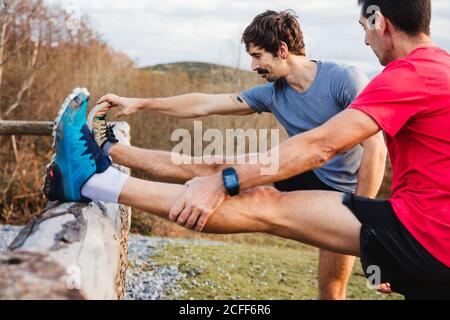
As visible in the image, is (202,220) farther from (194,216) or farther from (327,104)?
(327,104)

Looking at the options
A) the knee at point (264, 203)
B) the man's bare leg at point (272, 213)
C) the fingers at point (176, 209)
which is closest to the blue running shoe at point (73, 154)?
the man's bare leg at point (272, 213)

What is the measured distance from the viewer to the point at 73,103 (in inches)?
106

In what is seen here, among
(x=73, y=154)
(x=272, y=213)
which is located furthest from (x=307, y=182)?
(x=73, y=154)

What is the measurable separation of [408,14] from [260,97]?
155cm

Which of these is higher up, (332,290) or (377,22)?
(377,22)

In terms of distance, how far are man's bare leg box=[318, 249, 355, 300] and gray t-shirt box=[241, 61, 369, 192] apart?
44cm

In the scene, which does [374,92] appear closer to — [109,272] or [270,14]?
[109,272]

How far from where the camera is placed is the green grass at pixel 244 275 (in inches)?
255

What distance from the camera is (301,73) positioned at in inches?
153

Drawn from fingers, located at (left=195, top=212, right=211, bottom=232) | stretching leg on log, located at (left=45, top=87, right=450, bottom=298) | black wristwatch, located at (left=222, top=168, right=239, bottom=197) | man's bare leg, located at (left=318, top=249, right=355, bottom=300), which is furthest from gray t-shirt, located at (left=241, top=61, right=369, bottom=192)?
fingers, located at (left=195, top=212, right=211, bottom=232)

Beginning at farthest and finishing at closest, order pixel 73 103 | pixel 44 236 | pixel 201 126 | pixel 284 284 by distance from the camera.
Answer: pixel 201 126 → pixel 284 284 → pixel 73 103 → pixel 44 236

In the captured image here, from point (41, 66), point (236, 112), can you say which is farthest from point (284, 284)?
point (41, 66)

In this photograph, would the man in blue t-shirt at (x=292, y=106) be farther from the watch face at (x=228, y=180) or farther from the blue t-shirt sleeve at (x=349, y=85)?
the watch face at (x=228, y=180)

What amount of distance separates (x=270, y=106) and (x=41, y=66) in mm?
11374
